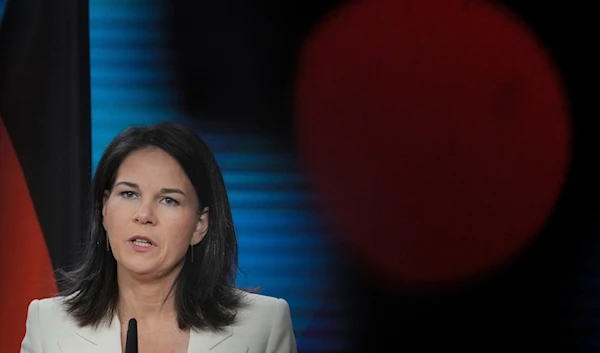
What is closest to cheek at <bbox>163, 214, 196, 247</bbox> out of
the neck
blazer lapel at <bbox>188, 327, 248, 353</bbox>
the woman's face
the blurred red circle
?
the woman's face

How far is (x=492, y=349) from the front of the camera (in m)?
2.87

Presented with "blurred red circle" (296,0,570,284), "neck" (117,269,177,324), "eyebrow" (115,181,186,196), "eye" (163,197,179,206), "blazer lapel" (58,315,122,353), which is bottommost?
"blazer lapel" (58,315,122,353)

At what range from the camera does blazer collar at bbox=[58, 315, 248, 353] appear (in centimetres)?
196

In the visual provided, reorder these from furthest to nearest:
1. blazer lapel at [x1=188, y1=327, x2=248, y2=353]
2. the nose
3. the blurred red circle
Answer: the blurred red circle < blazer lapel at [x1=188, y1=327, x2=248, y2=353] < the nose

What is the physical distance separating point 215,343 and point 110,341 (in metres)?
0.25

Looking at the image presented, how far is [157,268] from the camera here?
6.35 ft

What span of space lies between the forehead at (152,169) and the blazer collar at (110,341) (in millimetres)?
357

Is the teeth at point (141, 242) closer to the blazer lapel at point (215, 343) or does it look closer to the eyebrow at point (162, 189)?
the eyebrow at point (162, 189)

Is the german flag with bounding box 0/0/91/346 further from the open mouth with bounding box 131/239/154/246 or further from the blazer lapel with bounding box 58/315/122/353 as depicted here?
the open mouth with bounding box 131/239/154/246

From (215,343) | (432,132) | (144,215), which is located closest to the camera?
(144,215)

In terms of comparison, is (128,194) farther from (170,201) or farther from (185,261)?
(185,261)

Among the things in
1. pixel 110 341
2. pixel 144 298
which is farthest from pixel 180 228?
pixel 110 341

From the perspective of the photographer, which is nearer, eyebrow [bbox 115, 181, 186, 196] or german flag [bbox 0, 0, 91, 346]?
eyebrow [bbox 115, 181, 186, 196]

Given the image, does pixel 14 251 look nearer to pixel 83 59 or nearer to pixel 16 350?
pixel 16 350
